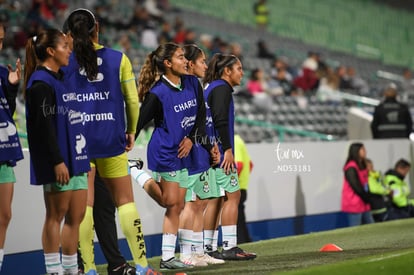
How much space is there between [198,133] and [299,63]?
56.6ft

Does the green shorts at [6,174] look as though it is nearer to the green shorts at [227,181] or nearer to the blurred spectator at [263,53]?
the green shorts at [227,181]

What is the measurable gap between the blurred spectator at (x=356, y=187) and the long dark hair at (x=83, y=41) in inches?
258

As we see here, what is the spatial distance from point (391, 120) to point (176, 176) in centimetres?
775

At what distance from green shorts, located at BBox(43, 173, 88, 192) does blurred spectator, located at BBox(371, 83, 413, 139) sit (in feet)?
29.7

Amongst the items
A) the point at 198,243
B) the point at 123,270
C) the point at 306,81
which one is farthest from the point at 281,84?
the point at 123,270

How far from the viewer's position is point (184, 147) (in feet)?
22.7

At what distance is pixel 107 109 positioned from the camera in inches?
237

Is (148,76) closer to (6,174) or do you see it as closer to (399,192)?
(6,174)

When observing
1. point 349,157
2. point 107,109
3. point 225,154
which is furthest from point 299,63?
point 107,109

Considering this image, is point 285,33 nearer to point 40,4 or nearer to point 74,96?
point 40,4

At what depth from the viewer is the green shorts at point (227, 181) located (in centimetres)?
761

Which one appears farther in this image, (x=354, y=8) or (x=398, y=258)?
(x=354, y=8)

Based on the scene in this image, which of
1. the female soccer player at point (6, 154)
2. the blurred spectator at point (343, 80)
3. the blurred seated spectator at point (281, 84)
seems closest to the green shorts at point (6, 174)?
the female soccer player at point (6, 154)

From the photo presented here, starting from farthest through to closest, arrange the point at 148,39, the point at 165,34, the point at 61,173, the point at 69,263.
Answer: the point at 165,34, the point at 148,39, the point at 69,263, the point at 61,173
